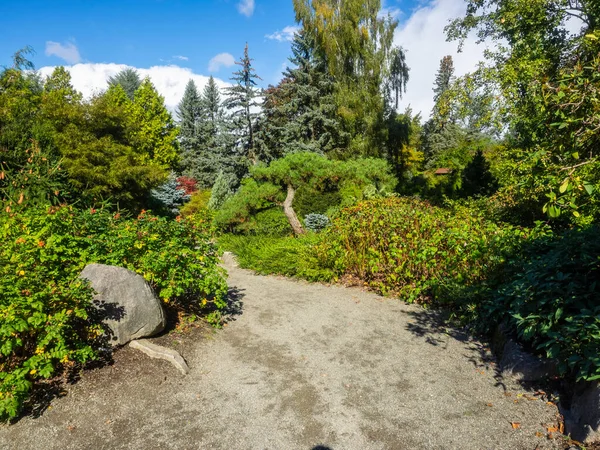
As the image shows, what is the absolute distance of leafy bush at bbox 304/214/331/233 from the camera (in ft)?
32.2

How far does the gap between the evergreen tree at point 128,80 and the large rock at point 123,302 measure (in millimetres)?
35633

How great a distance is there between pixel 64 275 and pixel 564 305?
15.7 feet

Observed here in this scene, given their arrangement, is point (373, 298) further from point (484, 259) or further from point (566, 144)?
point (566, 144)

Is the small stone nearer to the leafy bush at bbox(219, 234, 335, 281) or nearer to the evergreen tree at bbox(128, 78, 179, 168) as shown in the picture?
the leafy bush at bbox(219, 234, 335, 281)

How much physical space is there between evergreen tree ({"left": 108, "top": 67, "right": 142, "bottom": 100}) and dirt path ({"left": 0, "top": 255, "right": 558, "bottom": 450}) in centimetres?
3639

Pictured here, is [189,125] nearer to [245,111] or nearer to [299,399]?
[245,111]

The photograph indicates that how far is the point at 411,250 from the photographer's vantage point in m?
5.76

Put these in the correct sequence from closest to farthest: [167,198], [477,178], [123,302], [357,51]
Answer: [123,302] < [477,178] < [357,51] < [167,198]

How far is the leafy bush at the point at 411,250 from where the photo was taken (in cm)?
521

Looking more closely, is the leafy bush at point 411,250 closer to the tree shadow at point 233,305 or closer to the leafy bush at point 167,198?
the tree shadow at point 233,305

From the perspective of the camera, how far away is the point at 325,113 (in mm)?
16297

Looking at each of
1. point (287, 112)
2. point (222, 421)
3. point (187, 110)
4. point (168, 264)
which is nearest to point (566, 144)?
point (222, 421)

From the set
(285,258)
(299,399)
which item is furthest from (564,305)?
(285,258)

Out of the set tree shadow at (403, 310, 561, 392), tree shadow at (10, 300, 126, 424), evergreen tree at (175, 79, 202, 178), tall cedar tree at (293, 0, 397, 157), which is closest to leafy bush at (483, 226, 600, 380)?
tree shadow at (403, 310, 561, 392)
